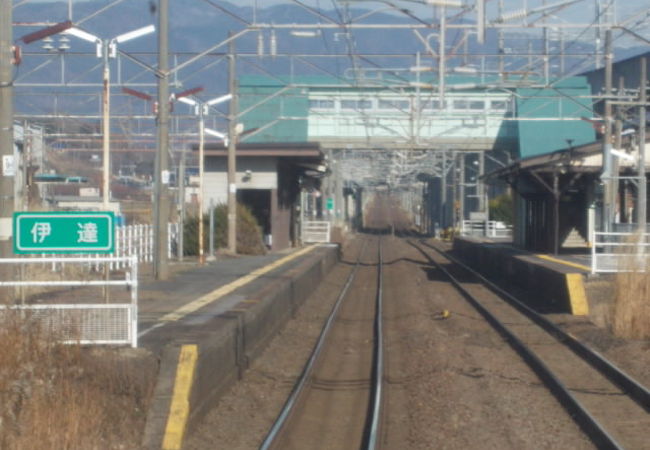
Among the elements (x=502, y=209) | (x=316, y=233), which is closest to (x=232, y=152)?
(x=316, y=233)

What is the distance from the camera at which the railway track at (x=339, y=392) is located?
33.8ft

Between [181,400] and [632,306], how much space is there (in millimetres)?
9538

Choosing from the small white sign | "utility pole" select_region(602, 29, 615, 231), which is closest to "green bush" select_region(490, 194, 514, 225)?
"utility pole" select_region(602, 29, 615, 231)

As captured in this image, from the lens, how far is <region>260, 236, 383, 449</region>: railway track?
1030cm

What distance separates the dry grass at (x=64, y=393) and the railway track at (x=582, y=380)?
438 centimetres

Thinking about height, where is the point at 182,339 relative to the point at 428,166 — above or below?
below

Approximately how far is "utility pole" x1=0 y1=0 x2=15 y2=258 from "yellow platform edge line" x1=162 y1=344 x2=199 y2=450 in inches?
127

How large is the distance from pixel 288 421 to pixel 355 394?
6.92 ft

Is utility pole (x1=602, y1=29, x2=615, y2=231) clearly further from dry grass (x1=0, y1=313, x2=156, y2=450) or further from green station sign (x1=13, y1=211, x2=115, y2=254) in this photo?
dry grass (x1=0, y1=313, x2=156, y2=450)

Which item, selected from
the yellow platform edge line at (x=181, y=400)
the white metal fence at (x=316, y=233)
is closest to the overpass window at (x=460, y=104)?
the white metal fence at (x=316, y=233)

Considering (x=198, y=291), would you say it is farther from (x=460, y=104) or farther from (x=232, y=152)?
(x=460, y=104)

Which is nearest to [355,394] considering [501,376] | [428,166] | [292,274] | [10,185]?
[501,376]

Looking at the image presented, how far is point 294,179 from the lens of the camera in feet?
155

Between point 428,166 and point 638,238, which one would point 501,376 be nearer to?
point 638,238
